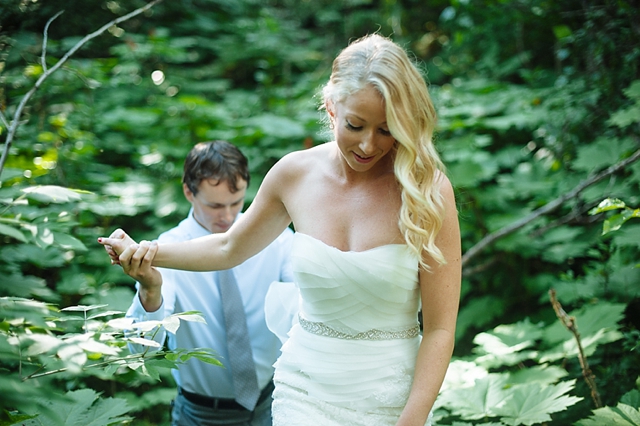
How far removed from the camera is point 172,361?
5.23ft

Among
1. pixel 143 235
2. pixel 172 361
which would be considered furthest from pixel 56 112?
Answer: pixel 172 361

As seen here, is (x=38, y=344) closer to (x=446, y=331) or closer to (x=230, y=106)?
(x=446, y=331)

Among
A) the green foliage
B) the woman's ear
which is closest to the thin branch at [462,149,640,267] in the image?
the woman's ear

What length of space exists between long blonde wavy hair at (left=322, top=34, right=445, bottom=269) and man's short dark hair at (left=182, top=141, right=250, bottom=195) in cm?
95

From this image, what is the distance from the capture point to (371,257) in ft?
5.81

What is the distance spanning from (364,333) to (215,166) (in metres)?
1.17

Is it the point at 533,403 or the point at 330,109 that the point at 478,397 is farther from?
the point at 330,109

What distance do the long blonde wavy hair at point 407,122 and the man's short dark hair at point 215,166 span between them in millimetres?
951

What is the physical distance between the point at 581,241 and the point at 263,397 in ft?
8.73

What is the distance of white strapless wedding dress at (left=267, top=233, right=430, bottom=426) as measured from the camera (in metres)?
1.79

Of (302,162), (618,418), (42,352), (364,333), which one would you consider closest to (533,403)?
(618,418)

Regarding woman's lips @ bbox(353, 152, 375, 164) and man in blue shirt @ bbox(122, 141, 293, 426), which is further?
man in blue shirt @ bbox(122, 141, 293, 426)

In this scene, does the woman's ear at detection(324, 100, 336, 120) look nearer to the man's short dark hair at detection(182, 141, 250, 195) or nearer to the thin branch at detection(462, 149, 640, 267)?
the man's short dark hair at detection(182, 141, 250, 195)

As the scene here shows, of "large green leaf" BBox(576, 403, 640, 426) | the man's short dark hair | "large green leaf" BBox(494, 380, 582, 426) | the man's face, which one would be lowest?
"large green leaf" BBox(494, 380, 582, 426)
